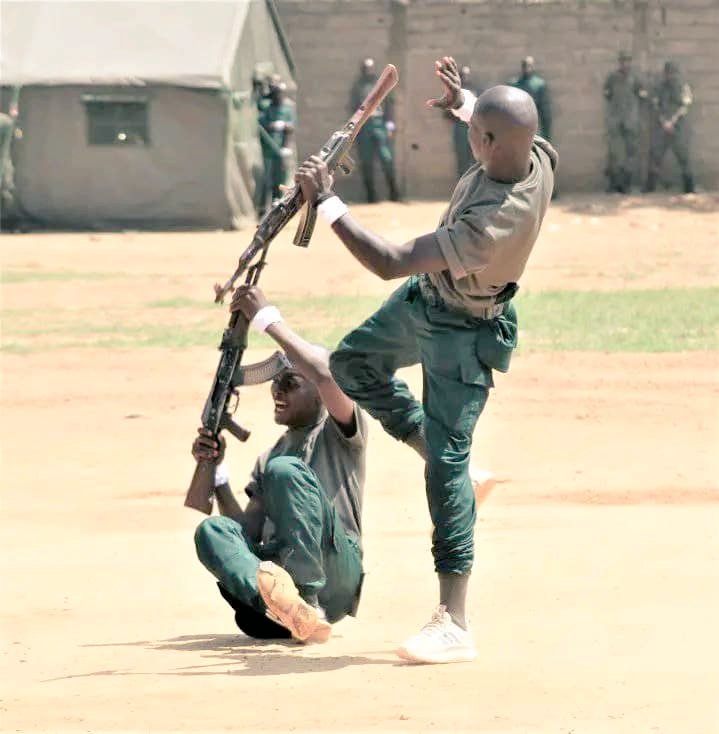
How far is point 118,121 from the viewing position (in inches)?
866

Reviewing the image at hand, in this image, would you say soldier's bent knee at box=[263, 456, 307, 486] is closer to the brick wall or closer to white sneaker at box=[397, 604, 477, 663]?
white sneaker at box=[397, 604, 477, 663]

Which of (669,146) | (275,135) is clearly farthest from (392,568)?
(669,146)

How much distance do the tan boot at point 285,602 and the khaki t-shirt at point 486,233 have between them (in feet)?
3.14

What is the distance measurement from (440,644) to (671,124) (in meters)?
20.6

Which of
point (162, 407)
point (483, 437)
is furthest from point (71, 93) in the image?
point (483, 437)

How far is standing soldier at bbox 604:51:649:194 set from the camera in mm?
25250

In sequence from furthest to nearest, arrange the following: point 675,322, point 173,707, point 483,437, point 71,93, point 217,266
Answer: point 71,93, point 217,266, point 675,322, point 483,437, point 173,707

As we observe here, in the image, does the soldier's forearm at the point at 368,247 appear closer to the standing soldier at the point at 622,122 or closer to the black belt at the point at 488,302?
the black belt at the point at 488,302

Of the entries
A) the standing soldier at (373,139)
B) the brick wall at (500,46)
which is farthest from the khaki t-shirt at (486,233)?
the brick wall at (500,46)

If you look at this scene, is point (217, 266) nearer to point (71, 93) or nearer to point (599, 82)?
point (71, 93)

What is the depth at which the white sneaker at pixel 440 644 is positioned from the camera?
5.42 metres

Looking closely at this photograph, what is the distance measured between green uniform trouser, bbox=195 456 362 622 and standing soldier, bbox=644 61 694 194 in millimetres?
20245

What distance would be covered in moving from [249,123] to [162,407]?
11695 mm

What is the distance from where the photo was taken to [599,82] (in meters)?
25.9
